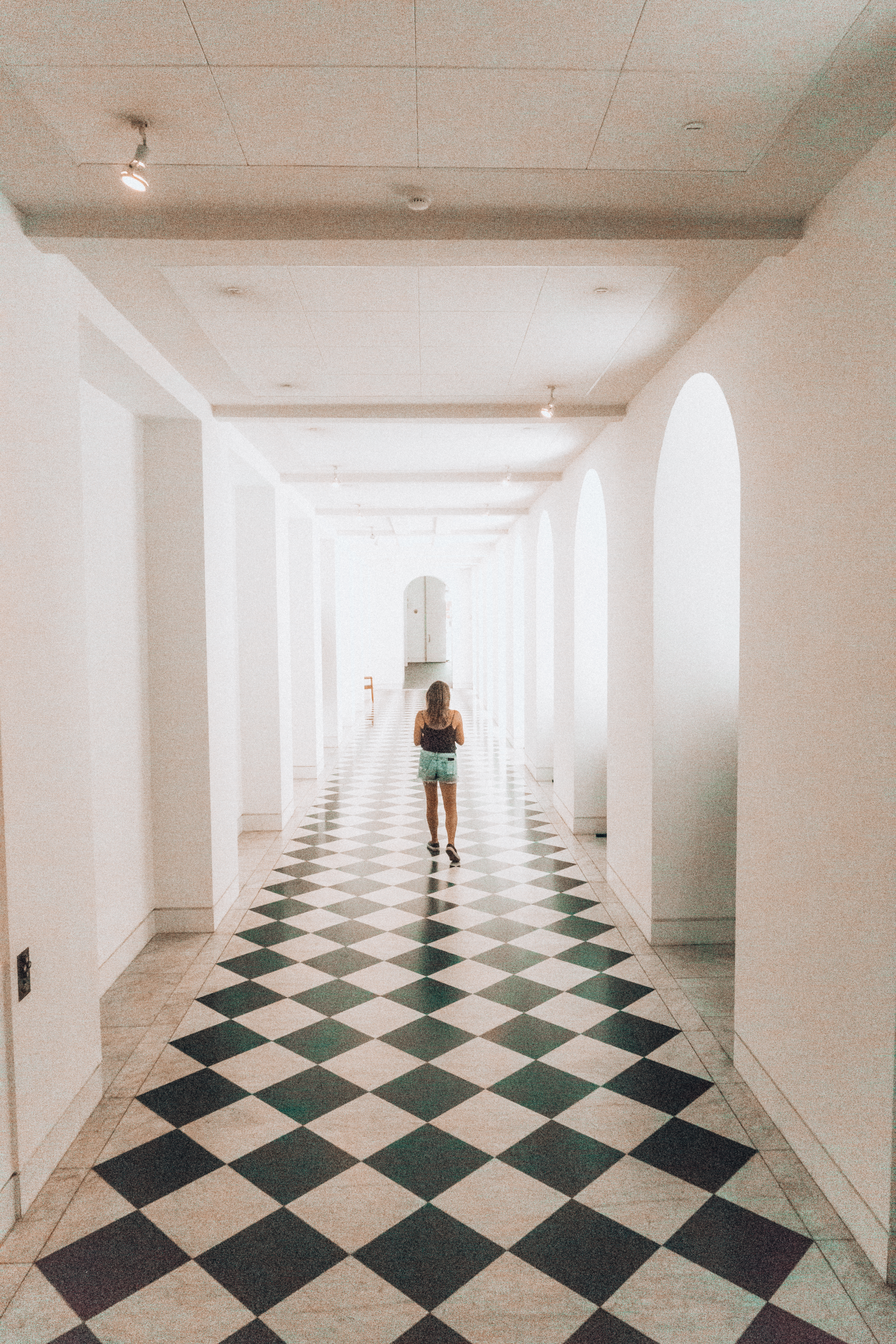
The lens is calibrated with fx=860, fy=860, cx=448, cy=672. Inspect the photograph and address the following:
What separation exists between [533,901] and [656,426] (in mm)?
3469

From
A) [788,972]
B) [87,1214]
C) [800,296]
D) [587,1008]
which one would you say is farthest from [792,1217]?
[800,296]

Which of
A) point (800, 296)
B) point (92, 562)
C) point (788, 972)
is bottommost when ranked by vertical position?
point (788, 972)

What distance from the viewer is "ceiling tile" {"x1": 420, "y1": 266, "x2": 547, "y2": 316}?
3.60 m

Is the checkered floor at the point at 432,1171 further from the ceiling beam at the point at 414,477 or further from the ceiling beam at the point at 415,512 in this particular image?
the ceiling beam at the point at 415,512

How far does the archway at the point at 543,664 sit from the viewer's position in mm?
11016

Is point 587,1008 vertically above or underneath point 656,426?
underneath

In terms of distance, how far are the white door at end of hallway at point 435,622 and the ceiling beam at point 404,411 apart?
78.9ft

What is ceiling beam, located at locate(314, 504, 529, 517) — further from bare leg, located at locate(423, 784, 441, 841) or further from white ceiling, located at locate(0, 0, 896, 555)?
white ceiling, located at locate(0, 0, 896, 555)

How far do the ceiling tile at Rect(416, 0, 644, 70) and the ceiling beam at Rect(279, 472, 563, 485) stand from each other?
618 centimetres

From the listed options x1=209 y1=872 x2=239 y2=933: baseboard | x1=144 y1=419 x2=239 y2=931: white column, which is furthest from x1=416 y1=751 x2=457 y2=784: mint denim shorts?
x1=144 y1=419 x2=239 y2=931: white column

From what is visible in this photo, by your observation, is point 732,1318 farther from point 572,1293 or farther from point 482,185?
point 482,185

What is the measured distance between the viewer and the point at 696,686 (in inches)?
213

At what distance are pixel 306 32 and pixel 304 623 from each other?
8881 mm

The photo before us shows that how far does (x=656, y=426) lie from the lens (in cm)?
533
